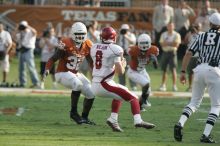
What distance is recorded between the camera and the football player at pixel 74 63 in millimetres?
14539

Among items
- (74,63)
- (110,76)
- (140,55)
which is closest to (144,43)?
(140,55)

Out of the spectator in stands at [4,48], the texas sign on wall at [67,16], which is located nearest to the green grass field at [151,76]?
the spectator in stands at [4,48]

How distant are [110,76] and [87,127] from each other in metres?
1.06

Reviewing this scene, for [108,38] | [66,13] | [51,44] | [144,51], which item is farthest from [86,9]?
[108,38]

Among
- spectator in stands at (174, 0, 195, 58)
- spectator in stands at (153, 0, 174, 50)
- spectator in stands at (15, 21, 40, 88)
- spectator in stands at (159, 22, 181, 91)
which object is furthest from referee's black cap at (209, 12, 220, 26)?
spectator in stands at (174, 0, 195, 58)

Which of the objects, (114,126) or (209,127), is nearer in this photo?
(209,127)

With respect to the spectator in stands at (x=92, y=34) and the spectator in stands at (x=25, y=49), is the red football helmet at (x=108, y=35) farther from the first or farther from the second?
the spectator in stands at (x=25, y=49)

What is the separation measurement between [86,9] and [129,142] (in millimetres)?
17574

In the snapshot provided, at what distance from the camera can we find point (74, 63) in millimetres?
14812

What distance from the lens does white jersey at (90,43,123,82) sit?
13312 mm

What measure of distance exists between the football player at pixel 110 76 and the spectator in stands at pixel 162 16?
13002 mm

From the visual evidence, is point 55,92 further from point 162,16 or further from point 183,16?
point 183,16

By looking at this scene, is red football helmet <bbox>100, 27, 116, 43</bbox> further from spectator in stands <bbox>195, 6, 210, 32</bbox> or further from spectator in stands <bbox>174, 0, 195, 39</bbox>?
spectator in stands <bbox>174, 0, 195, 39</bbox>

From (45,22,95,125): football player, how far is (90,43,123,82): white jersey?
108 cm
